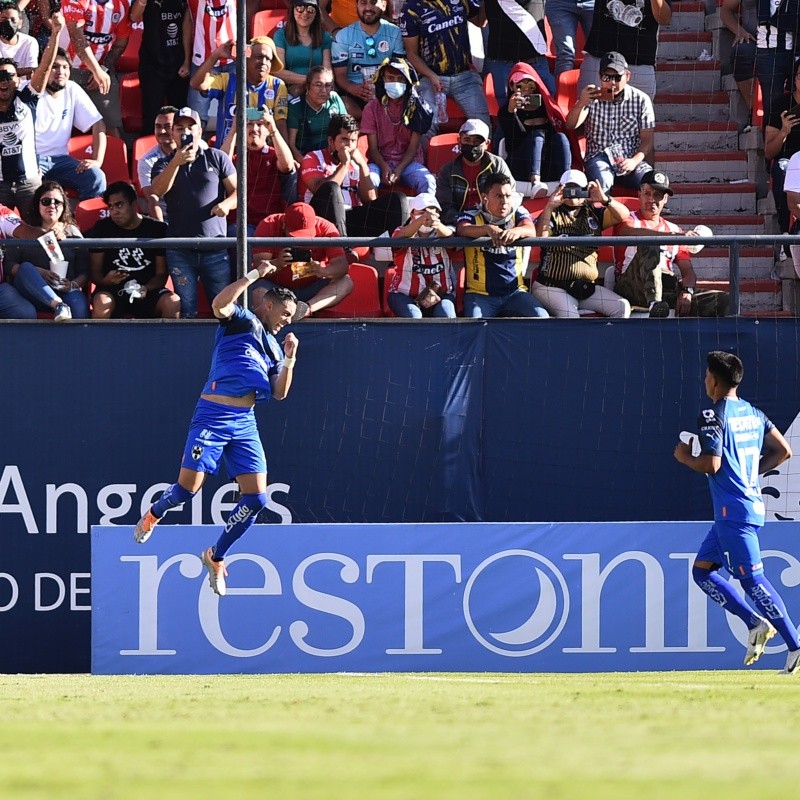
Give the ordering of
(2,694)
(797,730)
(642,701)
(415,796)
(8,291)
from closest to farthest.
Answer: (415,796), (797,730), (642,701), (2,694), (8,291)

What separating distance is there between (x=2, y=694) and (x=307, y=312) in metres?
4.26

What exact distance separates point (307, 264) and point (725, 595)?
4394 millimetres

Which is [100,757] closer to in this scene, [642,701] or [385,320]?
[642,701]

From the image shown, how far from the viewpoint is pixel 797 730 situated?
608 centimetres

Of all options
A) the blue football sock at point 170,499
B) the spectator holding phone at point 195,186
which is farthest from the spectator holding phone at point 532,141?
the blue football sock at point 170,499

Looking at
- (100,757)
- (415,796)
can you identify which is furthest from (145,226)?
(415,796)

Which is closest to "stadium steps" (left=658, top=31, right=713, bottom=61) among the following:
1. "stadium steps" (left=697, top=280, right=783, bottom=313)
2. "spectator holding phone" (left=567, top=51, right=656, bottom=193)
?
"spectator holding phone" (left=567, top=51, right=656, bottom=193)

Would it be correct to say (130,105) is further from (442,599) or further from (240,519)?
(442,599)

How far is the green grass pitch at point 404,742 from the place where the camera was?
4711 mm

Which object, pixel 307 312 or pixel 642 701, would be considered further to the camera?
pixel 307 312

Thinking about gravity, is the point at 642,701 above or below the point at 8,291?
below

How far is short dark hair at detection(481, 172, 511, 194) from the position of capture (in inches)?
453

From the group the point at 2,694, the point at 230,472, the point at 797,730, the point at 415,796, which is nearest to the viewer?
the point at 415,796

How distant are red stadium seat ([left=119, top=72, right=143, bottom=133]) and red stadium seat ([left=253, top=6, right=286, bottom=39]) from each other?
1.25 meters
